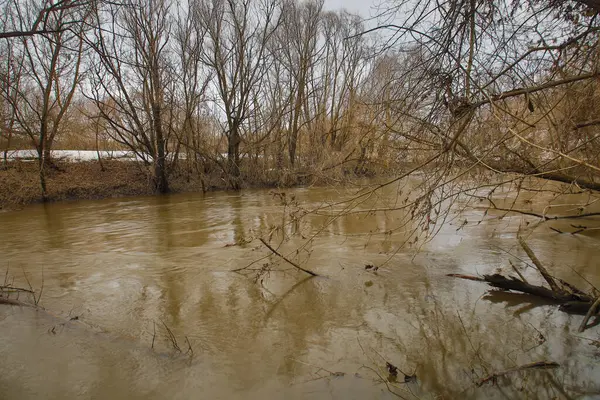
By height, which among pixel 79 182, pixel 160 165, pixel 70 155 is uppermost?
pixel 70 155

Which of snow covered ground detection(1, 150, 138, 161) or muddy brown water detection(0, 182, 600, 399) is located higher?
snow covered ground detection(1, 150, 138, 161)

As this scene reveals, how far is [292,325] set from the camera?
412 centimetres

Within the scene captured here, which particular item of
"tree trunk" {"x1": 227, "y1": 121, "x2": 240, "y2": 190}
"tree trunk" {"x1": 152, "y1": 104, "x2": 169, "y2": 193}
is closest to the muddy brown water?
"tree trunk" {"x1": 152, "y1": 104, "x2": 169, "y2": 193}

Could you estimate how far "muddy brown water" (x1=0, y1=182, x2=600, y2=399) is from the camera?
10.2 feet

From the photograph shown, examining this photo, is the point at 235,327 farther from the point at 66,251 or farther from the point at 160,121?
the point at 160,121

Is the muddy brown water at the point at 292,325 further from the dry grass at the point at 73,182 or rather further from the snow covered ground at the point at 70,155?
the snow covered ground at the point at 70,155

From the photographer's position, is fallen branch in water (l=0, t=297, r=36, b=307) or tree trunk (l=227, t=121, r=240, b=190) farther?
tree trunk (l=227, t=121, r=240, b=190)

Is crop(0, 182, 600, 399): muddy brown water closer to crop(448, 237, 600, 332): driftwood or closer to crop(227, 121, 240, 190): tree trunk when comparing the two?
crop(448, 237, 600, 332): driftwood

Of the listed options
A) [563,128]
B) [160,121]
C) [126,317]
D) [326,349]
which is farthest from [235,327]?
[160,121]

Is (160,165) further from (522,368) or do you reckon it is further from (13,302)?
(522,368)

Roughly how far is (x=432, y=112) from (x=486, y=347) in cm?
228

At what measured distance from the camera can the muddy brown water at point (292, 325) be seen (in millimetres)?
3105

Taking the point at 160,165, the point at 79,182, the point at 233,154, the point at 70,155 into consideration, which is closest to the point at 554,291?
the point at 233,154

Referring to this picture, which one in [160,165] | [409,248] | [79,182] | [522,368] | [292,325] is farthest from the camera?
[160,165]
